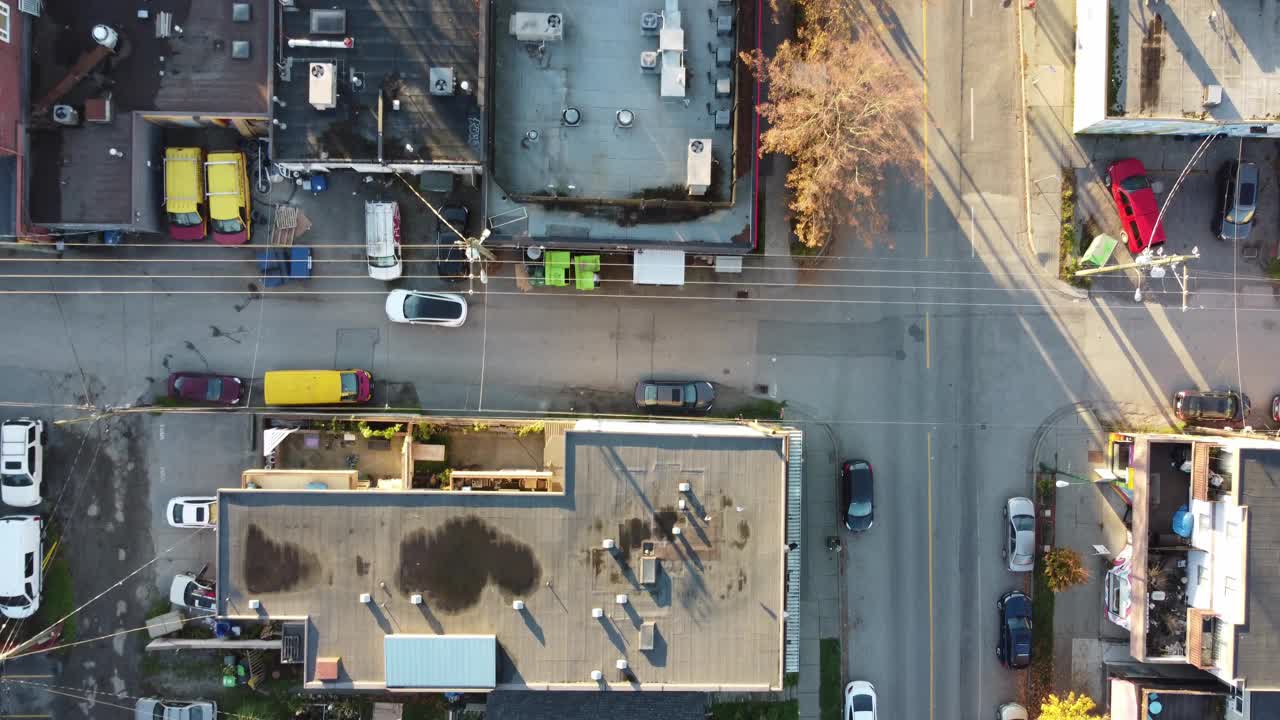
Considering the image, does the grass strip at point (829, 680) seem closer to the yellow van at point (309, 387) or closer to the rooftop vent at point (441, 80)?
the yellow van at point (309, 387)

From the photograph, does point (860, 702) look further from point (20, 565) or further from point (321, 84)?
point (20, 565)

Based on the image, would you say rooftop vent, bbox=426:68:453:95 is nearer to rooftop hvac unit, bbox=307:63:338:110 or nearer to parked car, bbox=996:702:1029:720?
rooftop hvac unit, bbox=307:63:338:110

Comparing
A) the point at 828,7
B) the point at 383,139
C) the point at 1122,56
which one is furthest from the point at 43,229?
the point at 1122,56

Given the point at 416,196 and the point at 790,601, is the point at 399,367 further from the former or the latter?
the point at 790,601

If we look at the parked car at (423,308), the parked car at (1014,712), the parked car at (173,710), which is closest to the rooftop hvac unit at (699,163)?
the parked car at (423,308)

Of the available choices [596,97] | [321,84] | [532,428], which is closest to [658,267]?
[596,97]

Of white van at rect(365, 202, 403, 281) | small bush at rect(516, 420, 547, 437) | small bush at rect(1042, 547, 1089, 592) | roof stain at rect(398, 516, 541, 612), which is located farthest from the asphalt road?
roof stain at rect(398, 516, 541, 612)
